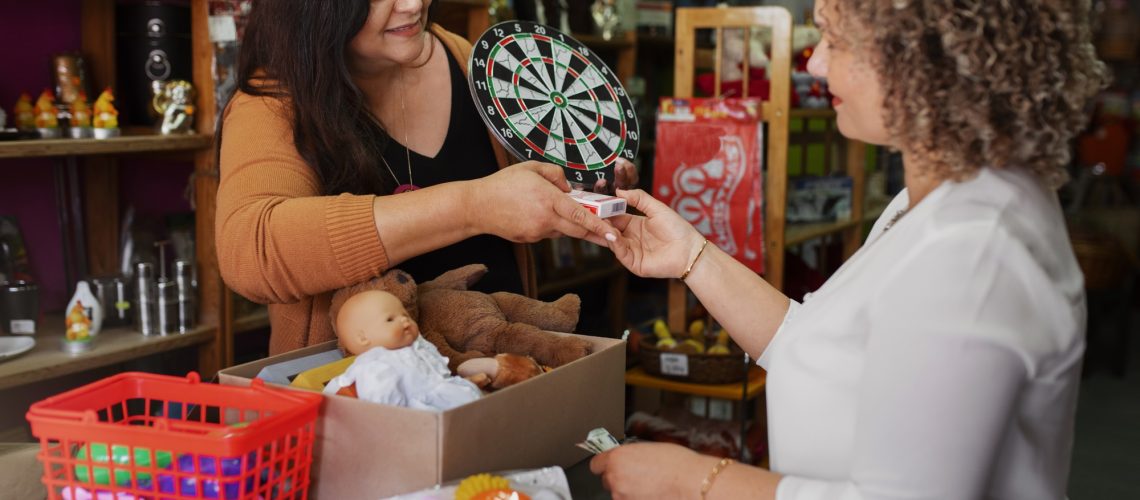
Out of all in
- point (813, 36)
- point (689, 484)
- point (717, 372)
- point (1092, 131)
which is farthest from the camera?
point (1092, 131)

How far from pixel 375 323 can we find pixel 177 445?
→ 1.01 ft

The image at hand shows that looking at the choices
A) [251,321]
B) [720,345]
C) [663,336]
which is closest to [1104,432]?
[720,345]

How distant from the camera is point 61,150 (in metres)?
2.29

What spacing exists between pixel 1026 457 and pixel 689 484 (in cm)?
33

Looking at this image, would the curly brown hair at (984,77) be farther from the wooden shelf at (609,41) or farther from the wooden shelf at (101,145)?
the wooden shelf at (609,41)

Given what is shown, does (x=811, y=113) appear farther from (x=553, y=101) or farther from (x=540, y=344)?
(x=540, y=344)

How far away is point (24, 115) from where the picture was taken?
2350mm

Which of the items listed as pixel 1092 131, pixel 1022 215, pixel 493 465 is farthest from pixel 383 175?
pixel 1092 131

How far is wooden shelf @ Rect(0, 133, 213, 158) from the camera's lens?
2209mm

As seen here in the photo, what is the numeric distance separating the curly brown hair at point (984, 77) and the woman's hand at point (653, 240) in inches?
20.6

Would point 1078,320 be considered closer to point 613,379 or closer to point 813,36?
point 613,379

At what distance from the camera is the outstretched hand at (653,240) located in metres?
1.48

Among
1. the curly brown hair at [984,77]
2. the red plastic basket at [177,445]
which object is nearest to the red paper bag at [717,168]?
the curly brown hair at [984,77]

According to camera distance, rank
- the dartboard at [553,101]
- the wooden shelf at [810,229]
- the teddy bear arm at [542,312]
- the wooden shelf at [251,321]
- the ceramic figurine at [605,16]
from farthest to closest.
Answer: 1. the ceramic figurine at [605,16]
2. the wooden shelf at [810,229]
3. the wooden shelf at [251,321]
4. the dartboard at [553,101]
5. the teddy bear arm at [542,312]
